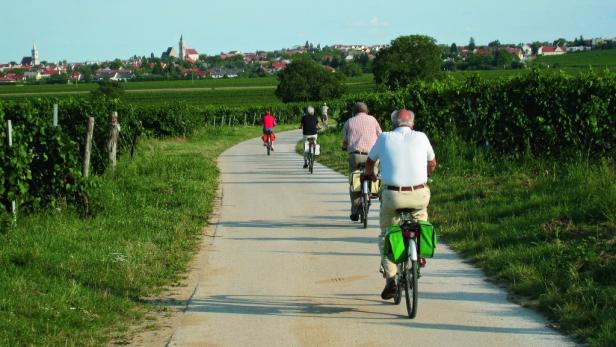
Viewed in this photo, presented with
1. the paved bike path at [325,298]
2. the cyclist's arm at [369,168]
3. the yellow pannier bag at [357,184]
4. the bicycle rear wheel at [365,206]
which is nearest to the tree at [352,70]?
the yellow pannier bag at [357,184]

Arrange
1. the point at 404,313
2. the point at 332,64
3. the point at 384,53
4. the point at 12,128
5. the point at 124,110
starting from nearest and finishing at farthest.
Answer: the point at 404,313
the point at 12,128
the point at 124,110
the point at 384,53
the point at 332,64

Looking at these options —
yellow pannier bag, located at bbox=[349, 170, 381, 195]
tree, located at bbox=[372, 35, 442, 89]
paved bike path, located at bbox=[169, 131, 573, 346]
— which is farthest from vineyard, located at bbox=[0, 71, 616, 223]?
tree, located at bbox=[372, 35, 442, 89]

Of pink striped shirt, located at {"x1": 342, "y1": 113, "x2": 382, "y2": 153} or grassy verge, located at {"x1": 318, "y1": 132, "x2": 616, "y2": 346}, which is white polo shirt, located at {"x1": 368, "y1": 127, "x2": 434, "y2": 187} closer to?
grassy verge, located at {"x1": 318, "y1": 132, "x2": 616, "y2": 346}

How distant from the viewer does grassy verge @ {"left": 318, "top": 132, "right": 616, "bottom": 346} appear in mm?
7951

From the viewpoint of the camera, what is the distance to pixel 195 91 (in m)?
141

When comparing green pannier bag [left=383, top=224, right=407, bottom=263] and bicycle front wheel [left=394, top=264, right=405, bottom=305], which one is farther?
bicycle front wheel [left=394, top=264, right=405, bottom=305]

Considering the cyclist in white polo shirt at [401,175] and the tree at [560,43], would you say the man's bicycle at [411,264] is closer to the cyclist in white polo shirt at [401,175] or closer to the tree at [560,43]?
the cyclist in white polo shirt at [401,175]

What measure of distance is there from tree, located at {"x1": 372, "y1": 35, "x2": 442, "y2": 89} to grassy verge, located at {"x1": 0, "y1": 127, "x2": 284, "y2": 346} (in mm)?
76714

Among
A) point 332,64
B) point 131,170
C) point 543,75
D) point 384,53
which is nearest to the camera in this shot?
point 543,75

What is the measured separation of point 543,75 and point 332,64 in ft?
557

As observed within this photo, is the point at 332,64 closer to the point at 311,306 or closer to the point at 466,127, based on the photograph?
the point at 466,127

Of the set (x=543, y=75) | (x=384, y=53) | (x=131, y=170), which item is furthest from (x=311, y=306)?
(x=384, y=53)

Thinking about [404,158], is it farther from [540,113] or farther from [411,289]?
[540,113]

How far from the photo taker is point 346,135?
46.3ft
